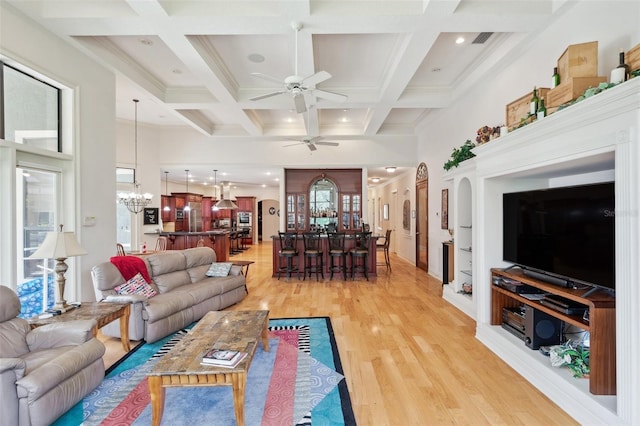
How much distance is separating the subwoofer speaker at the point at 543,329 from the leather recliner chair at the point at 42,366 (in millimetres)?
3919

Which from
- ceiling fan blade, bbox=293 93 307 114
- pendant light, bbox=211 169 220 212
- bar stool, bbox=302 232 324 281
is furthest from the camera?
pendant light, bbox=211 169 220 212

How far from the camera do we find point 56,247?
9.09 feet

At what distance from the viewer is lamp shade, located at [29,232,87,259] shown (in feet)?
8.98

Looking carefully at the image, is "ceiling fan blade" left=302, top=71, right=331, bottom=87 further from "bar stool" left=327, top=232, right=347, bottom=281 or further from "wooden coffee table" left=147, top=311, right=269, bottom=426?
"bar stool" left=327, top=232, right=347, bottom=281

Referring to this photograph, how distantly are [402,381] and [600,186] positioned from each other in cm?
226

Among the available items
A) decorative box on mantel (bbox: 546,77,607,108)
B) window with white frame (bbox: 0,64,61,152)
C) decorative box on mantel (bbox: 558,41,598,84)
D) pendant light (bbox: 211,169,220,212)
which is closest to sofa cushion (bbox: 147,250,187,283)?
window with white frame (bbox: 0,64,61,152)

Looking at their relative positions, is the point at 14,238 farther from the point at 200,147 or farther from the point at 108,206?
the point at 200,147

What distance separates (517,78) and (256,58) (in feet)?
12.0

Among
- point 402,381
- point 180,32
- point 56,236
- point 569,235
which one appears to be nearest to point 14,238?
point 56,236

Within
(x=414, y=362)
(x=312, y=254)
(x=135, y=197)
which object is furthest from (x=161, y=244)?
(x=414, y=362)

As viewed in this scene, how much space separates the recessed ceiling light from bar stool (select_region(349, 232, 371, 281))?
12.8 ft

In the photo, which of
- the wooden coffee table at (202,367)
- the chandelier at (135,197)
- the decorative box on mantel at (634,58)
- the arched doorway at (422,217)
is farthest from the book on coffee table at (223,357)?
the arched doorway at (422,217)

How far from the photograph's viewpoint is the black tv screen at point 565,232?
2.19 meters

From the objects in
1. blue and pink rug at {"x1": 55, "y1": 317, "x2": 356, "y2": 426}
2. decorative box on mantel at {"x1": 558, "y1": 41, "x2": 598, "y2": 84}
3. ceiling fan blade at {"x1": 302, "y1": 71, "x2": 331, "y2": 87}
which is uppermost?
ceiling fan blade at {"x1": 302, "y1": 71, "x2": 331, "y2": 87}
